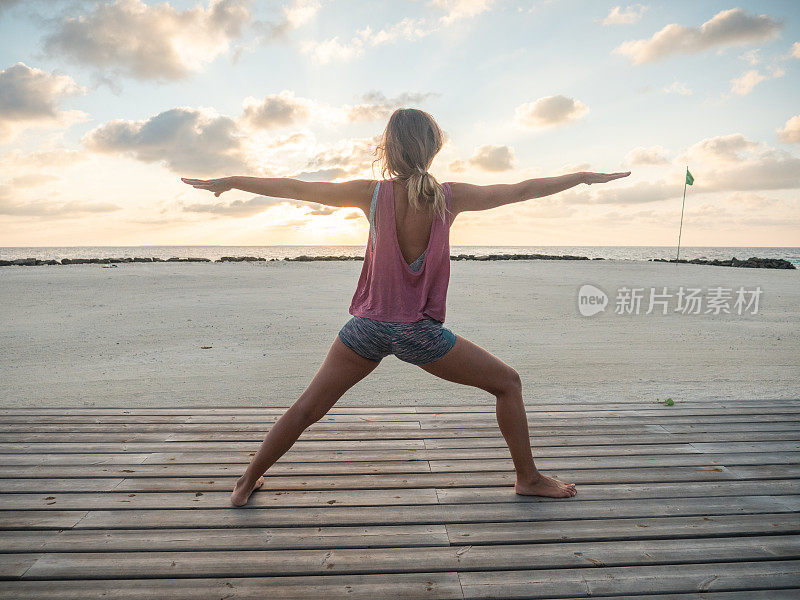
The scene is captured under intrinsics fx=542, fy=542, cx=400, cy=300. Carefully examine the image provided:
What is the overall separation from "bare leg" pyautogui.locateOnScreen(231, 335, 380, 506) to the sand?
8.47ft

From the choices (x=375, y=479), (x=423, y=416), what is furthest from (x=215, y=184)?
(x=423, y=416)

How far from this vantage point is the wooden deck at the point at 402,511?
2.24m

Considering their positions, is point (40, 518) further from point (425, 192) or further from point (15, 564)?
point (425, 192)

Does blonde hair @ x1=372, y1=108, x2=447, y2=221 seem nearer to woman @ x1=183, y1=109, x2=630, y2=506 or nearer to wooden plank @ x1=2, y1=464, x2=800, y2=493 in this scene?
woman @ x1=183, y1=109, x2=630, y2=506

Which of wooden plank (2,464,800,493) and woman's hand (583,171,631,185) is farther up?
woman's hand (583,171,631,185)

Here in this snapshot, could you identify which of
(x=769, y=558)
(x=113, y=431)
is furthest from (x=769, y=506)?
(x=113, y=431)

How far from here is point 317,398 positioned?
2656mm

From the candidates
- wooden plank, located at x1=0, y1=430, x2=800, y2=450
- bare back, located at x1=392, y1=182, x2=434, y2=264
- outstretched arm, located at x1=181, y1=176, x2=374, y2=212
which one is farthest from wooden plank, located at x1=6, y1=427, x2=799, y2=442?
outstretched arm, located at x1=181, y1=176, x2=374, y2=212

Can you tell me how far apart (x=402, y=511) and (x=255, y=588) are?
2.72 feet

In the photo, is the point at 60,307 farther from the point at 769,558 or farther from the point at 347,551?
the point at 769,558

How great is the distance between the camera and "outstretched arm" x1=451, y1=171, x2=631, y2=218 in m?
2.62

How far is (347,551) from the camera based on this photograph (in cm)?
244

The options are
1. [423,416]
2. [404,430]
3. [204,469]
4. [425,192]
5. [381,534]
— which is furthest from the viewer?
[423,416]

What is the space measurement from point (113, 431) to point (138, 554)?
1.82m
